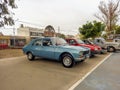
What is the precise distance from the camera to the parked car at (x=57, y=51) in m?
8.35

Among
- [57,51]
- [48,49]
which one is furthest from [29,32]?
[57,51]

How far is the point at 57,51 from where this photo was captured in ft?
28.9

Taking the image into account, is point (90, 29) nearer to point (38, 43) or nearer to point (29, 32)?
point (38, 43)

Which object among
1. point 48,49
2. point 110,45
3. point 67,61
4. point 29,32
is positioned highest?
point 29,32

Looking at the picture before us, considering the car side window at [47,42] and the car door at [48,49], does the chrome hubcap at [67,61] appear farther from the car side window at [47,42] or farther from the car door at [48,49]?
the car side window at [47,42]

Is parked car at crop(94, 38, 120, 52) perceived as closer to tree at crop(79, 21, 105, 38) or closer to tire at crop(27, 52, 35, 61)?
tree at crop(79, 21, 105, 38)

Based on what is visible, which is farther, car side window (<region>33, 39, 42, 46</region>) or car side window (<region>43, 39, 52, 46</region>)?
car side window (<region>33, 39, 42, 46</region>)

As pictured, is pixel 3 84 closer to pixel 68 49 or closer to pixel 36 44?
pixel 68 49

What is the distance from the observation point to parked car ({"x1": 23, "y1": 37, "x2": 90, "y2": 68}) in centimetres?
835

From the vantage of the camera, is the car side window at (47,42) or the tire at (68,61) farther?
the car side window at (47,42)

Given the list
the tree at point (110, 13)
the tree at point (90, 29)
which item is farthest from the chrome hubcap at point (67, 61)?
the tree at point (110, 13)

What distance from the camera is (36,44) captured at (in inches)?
399

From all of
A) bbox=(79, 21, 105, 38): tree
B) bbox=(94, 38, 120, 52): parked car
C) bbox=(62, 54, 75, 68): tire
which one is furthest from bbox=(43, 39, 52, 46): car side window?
bbox=(79, 21, 105, 38): tree

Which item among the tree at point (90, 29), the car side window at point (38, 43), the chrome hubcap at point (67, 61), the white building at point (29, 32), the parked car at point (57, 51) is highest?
the white building at point (29, 32)
